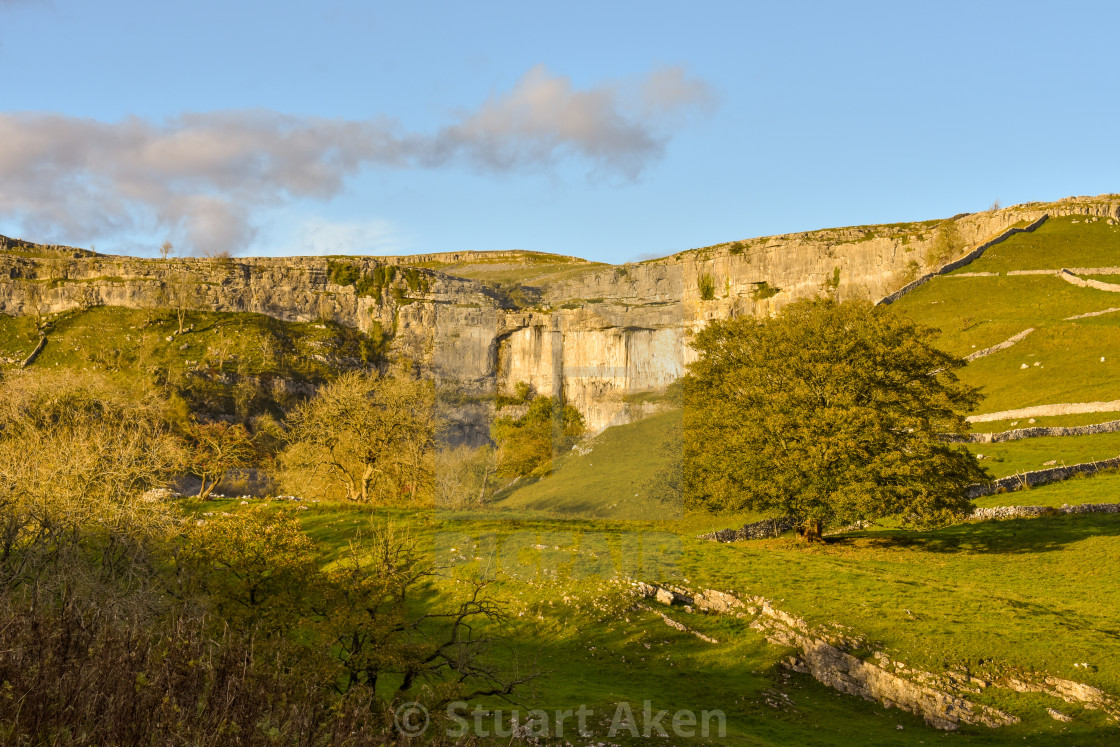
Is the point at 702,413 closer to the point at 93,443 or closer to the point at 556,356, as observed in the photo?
the point at 93,443

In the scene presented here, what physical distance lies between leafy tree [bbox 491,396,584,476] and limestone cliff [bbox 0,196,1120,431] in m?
2.73

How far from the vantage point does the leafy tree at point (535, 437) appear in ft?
175

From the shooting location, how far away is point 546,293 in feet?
491

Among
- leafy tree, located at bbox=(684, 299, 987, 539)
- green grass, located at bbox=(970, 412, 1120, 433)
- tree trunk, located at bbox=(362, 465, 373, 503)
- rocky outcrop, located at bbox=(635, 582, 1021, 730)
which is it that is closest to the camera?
rocky outcrop, located at bbox=(635, 582, 1021, 730)

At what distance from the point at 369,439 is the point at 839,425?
1042 inches

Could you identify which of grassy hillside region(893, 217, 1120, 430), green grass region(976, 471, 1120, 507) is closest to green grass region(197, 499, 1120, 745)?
green grass region(976, 471, 1120, 507)

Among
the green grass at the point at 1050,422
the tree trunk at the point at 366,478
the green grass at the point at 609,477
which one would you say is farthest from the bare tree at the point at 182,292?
the green grass at the point at 1050,422

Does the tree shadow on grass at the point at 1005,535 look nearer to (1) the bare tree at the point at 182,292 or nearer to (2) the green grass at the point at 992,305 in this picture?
(2) the green grass at the point at 992,305

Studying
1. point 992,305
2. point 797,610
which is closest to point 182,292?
point 992,305

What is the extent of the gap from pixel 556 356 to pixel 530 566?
106 metres

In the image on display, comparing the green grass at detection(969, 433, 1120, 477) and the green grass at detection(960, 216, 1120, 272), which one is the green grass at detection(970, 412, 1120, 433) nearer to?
the green grass at detection(969, 433, 1120, 477)

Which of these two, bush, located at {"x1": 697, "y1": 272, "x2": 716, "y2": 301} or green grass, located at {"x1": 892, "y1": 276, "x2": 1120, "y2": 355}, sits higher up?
bush, located at {"x1": 697, "y1": 272, "x2": 716, "y2": 301}

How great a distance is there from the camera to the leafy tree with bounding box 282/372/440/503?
138 feet

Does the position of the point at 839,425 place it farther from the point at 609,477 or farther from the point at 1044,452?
the point at 1044,452
